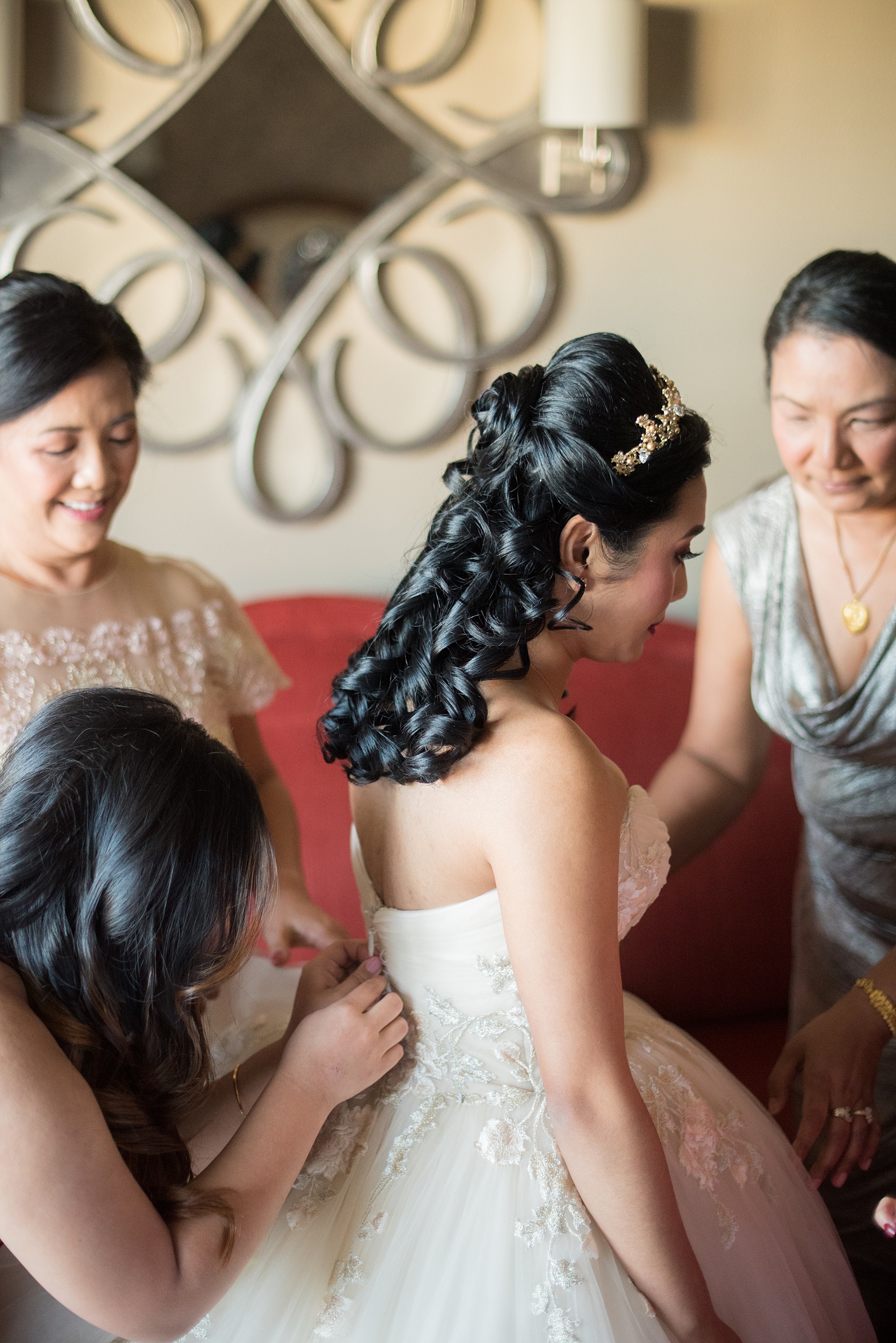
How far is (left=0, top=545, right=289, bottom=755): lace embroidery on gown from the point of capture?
1.62 meters

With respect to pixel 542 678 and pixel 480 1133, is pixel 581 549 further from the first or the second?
pixel 480 1133

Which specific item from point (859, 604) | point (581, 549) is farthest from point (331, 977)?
point (859, 604)

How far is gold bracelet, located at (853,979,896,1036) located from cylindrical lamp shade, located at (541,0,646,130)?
188 centimetres

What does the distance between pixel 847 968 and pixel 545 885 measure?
995 mm

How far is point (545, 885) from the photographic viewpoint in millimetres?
1087

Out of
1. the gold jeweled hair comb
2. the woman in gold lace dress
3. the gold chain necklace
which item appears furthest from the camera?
the gold chain necklace

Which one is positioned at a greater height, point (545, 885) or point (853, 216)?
point (853, 216)

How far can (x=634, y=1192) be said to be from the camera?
1086mm

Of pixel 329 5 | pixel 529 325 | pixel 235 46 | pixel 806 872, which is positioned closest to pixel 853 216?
pixel 529 325

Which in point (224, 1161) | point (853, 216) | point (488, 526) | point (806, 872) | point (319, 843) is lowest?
point (319, 843)

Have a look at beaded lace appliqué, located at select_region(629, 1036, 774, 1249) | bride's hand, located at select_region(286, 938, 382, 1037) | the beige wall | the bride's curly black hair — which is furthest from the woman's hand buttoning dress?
the beige wall

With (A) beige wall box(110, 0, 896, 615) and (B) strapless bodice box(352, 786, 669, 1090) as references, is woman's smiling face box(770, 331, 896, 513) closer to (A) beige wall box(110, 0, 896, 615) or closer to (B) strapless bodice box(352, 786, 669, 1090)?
(B) strapless bodice box(352, 786, 669, 1090)

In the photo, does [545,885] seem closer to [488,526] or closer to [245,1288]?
[488,526]

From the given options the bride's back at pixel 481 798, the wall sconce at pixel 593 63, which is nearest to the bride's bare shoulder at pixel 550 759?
the bride's back at pixel 481 798
